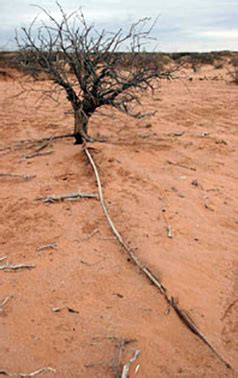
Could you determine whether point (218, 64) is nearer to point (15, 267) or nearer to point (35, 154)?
point (35, 154)

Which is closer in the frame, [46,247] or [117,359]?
[117,359]

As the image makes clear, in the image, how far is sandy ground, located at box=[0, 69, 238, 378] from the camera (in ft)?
8.10

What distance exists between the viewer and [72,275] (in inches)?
121

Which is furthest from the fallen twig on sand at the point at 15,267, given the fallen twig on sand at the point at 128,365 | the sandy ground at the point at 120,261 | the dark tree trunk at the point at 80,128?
the dark tree trunk at the point at 80,128

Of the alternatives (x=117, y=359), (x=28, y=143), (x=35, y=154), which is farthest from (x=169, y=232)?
(x=28, y=143)

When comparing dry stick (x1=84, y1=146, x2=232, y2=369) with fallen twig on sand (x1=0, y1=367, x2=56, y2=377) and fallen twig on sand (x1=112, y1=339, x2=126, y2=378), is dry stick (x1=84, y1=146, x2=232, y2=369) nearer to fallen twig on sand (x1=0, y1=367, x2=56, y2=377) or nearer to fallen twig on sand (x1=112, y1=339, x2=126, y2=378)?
fallen twig on sand (x1=112, y1=339, x2=126, y2=378)

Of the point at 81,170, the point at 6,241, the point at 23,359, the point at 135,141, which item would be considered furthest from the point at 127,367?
the point at 135,141

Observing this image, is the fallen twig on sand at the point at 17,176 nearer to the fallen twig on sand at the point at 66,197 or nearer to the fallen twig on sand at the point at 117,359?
the fallen twig on sand at the point at 66,197

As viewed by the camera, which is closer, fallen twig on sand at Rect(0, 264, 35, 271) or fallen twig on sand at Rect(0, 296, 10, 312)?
fallen twig on sand at Rect(0, 296, 10, 312)

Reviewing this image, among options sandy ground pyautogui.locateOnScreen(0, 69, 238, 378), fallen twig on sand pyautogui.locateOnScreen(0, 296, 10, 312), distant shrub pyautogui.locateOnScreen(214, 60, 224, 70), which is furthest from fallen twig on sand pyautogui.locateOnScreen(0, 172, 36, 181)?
distant shrub pyautogui.locateOnScreen(214, 60, 224, 70)

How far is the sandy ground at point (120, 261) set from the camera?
2469 mm

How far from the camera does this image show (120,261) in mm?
3223

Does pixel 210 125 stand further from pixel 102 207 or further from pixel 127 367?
pixel 127 367

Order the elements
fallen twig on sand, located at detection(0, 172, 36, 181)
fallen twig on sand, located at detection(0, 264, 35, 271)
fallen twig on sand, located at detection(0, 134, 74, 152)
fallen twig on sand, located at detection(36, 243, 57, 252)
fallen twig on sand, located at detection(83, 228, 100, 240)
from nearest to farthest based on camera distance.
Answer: fallen twig on sand, located at detection(0, 264, 35, 271)
fallen twig on sand, located at detection(36, 243, 57, 252)
fallen twig on sand, located at detection(83, 228, 100, 240)
fallen twig on sand, located at detection(0, 172, 36, 181)
fallen twig on sand, located at detection(0, 134, 74, 152)
